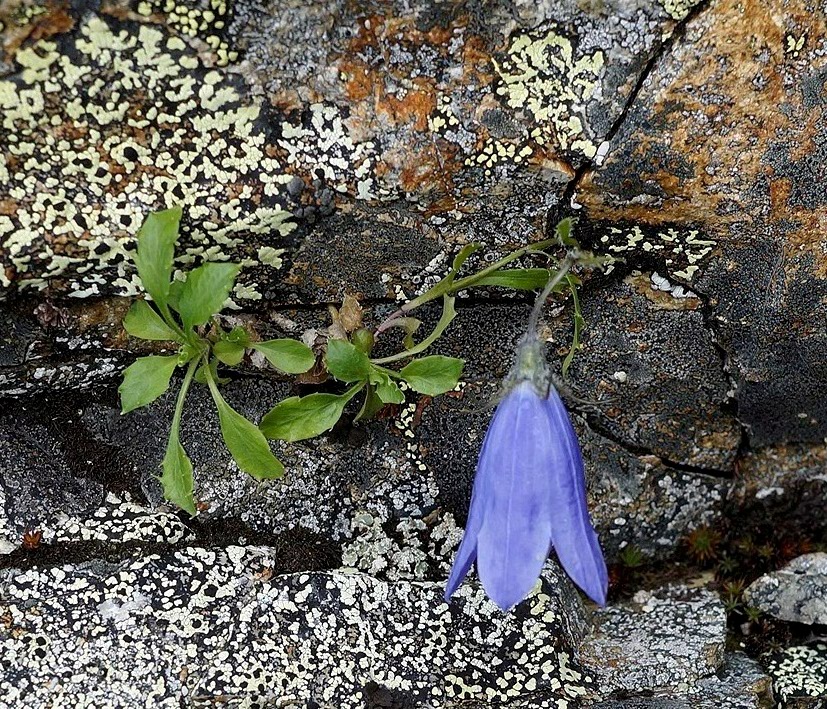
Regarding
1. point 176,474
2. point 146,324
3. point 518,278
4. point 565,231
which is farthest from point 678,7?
point 176,474

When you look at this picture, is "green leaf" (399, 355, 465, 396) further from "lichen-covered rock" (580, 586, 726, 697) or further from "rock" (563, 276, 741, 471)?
"lichen-covered rock" (580, 586, 726, 697)

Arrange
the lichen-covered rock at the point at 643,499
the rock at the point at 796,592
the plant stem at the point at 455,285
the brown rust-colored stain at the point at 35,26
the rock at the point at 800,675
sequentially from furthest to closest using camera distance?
the lichen-covered rock at the point at 643,499 < the rock at the point at 796,592 < the rock at the point at 800,675 < the plant stem at the point at 455,285 < the brown rust-colored stain at the point at 35,26

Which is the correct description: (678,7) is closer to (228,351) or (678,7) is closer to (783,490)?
(228,351)

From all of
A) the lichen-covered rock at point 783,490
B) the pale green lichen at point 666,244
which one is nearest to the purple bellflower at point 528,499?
the pale green lichen at point 666,244

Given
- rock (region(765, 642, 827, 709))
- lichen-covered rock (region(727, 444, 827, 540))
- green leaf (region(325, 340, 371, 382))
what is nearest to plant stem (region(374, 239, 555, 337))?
green leaf (region(325, 340, 371, 382))

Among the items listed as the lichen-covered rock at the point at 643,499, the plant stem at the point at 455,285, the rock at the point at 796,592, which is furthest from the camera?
the lichen-covered rock at the point at 643,499

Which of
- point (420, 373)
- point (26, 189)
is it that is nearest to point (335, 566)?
point (420, 373)

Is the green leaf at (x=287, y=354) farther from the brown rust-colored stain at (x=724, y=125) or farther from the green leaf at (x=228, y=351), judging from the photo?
the brown rust-colored stain at (x=724, y=125)
